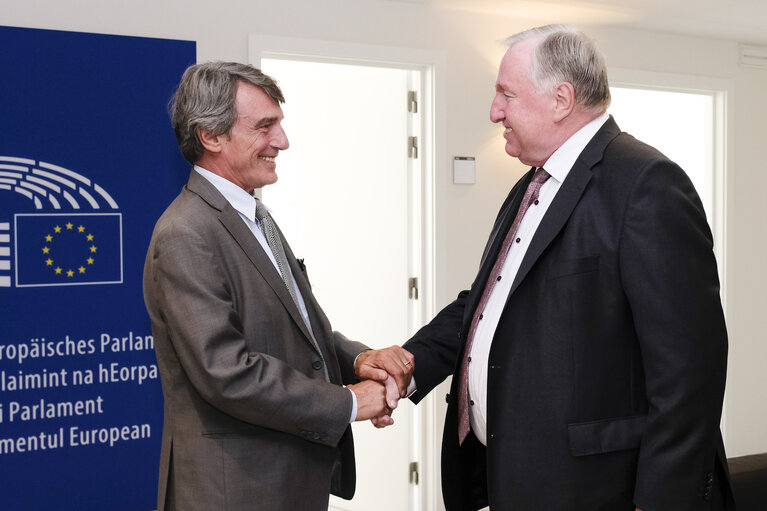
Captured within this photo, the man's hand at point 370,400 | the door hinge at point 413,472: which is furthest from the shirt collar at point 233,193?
the door hinge at point 413,472

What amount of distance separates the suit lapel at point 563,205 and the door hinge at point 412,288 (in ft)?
8.70

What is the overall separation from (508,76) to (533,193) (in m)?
0.30

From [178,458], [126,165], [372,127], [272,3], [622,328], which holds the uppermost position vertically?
[272,3]

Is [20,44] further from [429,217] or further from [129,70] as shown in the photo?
[429,217]

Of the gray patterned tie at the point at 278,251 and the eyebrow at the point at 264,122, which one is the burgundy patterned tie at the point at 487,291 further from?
the eyebrow at the point at 264,122

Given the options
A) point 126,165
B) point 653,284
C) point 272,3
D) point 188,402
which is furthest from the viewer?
point 272,3

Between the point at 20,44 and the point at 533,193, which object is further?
the point at 20,44

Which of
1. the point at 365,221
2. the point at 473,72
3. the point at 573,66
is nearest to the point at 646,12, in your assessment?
the point at 473,72

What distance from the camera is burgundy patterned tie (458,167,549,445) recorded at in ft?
6.73

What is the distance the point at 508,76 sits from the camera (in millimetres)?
2041

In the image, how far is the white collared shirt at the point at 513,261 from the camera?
6.41 ft

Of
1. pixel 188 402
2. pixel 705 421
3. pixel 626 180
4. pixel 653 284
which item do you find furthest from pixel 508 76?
pixel 188 402

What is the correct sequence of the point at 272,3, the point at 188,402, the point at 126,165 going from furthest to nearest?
the point at 272,3 → the point at 126,165 → the point at 188,402

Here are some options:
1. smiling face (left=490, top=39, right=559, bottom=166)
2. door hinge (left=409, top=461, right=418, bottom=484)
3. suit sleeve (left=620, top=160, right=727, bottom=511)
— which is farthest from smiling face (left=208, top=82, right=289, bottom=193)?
door hinge (left=409, top=461, right=418, bottom=484)
